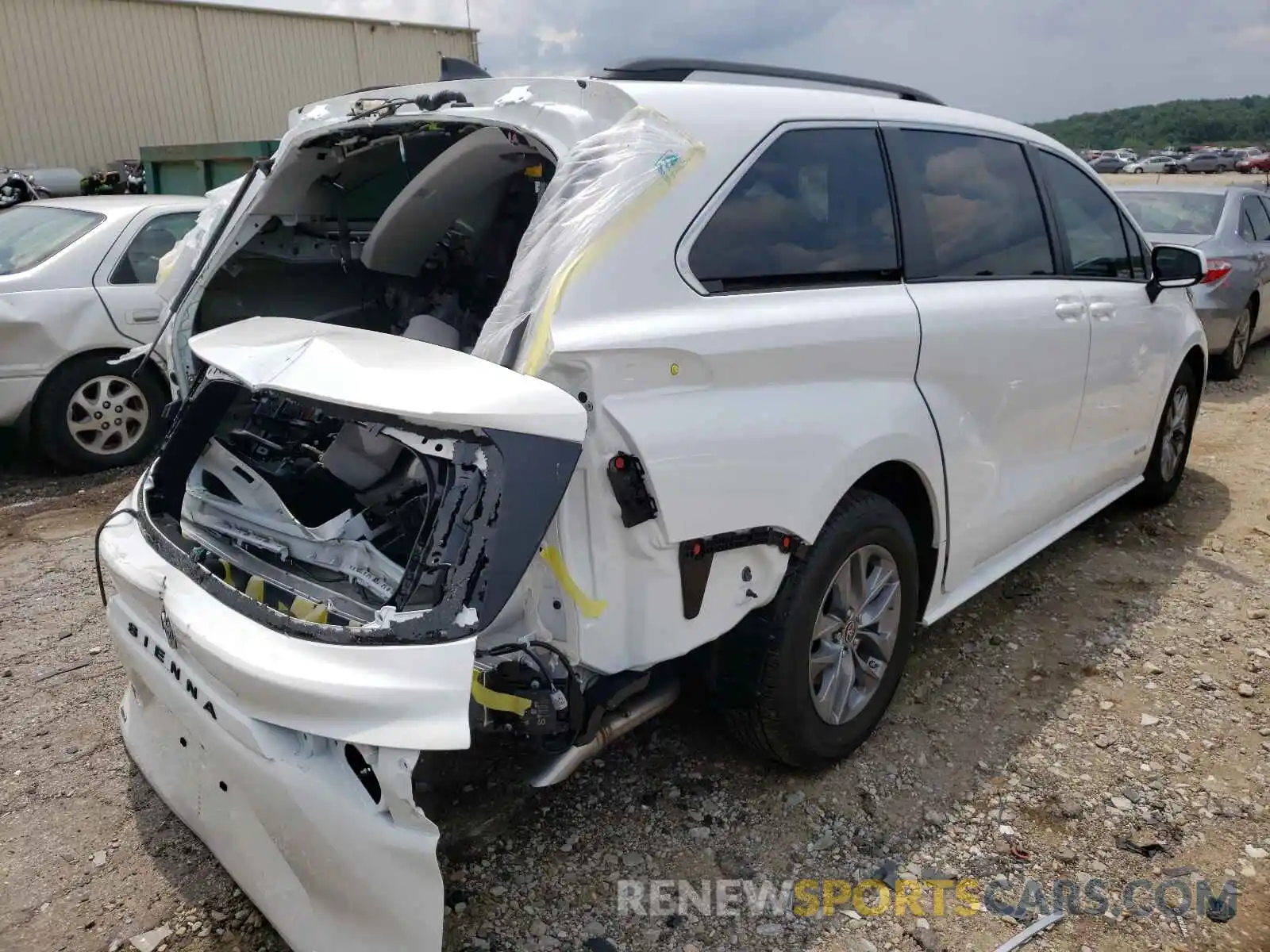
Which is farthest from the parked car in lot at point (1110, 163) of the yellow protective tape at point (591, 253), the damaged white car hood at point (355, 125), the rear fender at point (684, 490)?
the yellow protective tape at point (591, 253)

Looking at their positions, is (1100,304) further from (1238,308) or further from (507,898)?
(1238,308)

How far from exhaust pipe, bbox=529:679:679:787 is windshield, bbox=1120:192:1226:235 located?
7.39 meters

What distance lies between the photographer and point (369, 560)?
232 centimetres

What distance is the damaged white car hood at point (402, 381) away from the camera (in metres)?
1.85

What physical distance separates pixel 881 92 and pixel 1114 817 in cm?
239

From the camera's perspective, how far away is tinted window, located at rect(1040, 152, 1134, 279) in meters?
3.67

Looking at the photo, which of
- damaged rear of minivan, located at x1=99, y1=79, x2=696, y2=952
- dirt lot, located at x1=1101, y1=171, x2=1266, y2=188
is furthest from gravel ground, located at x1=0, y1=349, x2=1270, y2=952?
dirt lot, located at x1=1101, y1=171, x2=1266, y2=188

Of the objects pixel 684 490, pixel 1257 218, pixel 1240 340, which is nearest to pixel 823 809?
pixel 684 490

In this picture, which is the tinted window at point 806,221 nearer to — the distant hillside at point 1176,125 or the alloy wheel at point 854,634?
the alloy wheel at point 854,634

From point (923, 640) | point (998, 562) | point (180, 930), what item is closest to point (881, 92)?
point (998, 562)

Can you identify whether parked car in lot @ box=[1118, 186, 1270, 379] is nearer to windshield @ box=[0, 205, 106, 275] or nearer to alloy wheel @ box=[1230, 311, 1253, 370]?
alloy wheel @ box=[1230, 311, 1253, 370]

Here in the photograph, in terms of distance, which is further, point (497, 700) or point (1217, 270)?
point (1217, 270)

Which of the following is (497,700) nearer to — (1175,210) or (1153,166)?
(1175,210)

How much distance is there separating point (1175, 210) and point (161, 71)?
1691cm
